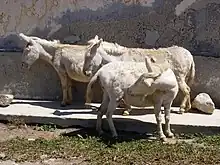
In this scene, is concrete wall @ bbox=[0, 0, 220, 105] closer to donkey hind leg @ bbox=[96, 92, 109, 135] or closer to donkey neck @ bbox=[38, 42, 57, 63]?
donkey neck @ bbox=[38, 42, 57, 63]

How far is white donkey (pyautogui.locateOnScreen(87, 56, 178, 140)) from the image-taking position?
24.0ft

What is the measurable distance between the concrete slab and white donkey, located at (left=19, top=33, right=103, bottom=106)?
0.41 metres

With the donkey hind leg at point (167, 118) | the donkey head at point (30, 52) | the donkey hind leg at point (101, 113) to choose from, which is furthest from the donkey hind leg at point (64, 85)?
the donkey hind leg at point (167, 118)

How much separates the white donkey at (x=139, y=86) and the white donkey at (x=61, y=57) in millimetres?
988

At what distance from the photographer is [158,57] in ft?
27.3

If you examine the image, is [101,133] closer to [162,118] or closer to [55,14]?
[162,118]

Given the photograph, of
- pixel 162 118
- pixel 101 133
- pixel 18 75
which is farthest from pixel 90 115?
pixel 18 75

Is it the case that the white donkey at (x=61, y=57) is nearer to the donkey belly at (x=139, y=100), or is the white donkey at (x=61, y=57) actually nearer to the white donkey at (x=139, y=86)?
the white donkey at (x=139, y=86)

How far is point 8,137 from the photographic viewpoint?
7699 mm

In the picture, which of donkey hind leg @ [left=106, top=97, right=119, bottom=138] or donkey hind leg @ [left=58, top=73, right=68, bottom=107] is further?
donkey hind leg @ [left=58, top=73, right=68, bottom=107]

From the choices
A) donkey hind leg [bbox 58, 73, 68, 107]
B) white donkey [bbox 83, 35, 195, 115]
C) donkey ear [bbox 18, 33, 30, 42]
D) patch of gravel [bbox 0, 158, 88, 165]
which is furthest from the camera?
donkey ear [bbox 18, 33, 30, 42]

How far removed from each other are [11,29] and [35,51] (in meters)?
0.68

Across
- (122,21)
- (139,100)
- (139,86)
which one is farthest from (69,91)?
(139,86)

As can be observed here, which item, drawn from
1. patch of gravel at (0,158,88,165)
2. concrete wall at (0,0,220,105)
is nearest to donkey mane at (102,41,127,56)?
concrete wall at (0,0,220,105)
